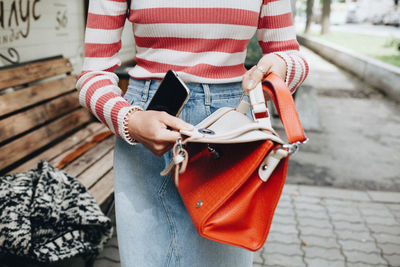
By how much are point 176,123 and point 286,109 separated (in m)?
0.29

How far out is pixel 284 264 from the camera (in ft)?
9.61

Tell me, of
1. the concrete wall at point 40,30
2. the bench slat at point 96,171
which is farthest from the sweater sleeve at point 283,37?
the concrete wall at point 40,30

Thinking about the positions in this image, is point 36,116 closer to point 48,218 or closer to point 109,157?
point 109,157

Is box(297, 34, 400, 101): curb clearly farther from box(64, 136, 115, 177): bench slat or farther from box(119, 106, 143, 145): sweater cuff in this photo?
box(119, 106, 143, 145): sweater cuff

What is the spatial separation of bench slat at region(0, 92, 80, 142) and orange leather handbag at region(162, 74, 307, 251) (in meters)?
2.29

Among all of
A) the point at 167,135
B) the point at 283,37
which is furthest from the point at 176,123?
the point at 283,37

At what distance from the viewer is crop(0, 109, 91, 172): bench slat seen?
9.00 feet

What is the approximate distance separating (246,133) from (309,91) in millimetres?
6401

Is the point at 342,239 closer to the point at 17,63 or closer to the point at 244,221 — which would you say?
the point at 244,221

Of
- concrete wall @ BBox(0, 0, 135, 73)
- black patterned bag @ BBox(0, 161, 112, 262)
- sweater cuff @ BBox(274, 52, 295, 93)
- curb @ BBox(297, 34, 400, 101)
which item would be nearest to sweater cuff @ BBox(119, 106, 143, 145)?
sweater cuff @ BBox(274, 52, 295, 93)

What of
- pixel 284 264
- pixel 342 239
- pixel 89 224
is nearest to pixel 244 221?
pixel 89 224

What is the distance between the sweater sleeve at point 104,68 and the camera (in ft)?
3.49

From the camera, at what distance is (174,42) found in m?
1.12

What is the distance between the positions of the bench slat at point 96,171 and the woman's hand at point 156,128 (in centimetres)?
184
